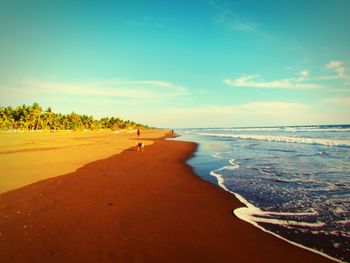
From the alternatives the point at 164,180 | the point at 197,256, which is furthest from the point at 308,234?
the point at 164,180

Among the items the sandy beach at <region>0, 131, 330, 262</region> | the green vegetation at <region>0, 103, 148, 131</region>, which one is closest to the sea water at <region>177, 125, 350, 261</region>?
the sandy beach at <region>0, 131, 330, 262</region>

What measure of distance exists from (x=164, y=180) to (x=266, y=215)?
5591mm

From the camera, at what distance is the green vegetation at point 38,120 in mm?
83994

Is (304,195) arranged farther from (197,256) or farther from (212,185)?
(197,256)

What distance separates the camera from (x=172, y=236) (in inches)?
222

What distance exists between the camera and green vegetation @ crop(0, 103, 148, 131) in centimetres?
8399

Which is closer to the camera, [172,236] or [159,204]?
[172,236]

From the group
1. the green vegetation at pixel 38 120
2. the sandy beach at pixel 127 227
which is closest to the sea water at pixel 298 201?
the sandy beach at pixel 127 227

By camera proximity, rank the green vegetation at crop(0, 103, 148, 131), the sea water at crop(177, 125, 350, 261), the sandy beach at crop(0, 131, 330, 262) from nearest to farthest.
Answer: the sandy beach at crop(0, 131, 330, 262) < the sea water at crop(177, 125, 350, 261) < the green vegetation at crop(0, 103, 148, 131)

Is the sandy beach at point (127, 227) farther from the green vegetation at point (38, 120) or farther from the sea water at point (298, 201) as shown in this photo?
the green vegetation at point (38, 120)

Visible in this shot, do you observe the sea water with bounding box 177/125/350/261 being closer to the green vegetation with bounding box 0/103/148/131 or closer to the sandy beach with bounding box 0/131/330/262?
the sandy beach with bounding box 0/131/330/262

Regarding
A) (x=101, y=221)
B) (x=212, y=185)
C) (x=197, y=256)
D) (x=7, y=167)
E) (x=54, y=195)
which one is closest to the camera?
(x=197, y=256)

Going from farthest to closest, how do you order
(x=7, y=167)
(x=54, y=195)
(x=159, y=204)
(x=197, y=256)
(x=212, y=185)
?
(x=7, y=167), (x=212, y=185), (x=54, y=195), (x=159, y=204), (x=197, y=256)

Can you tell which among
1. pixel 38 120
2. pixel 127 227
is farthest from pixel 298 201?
pixel 38 120
